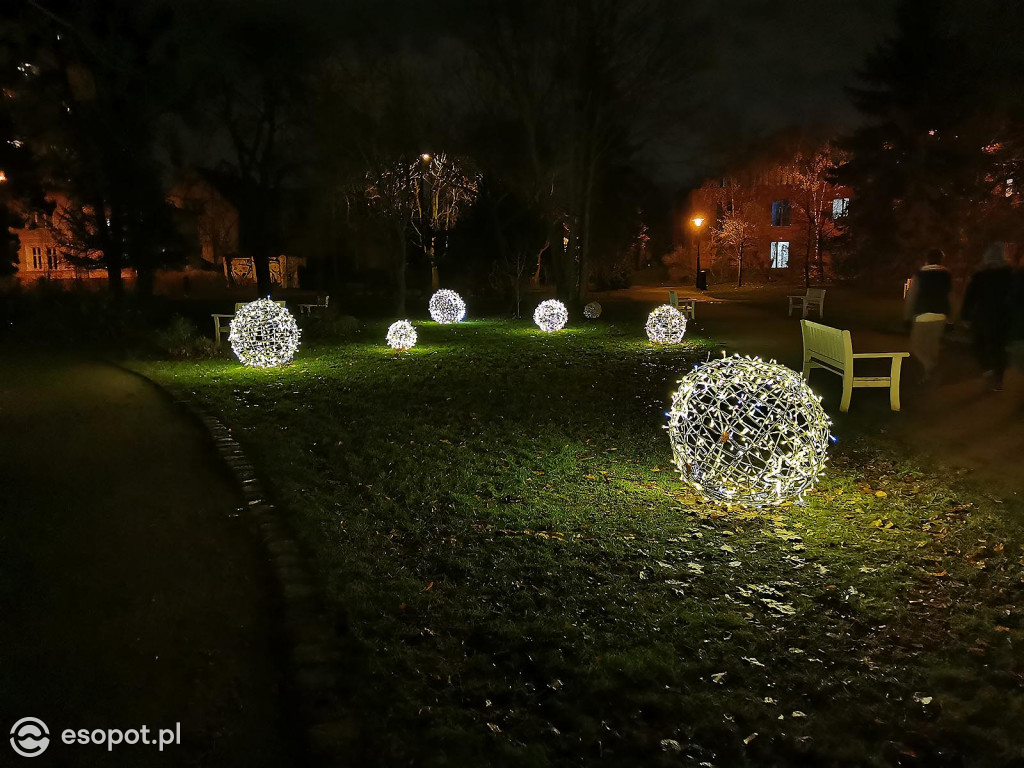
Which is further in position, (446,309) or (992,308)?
(446,309)

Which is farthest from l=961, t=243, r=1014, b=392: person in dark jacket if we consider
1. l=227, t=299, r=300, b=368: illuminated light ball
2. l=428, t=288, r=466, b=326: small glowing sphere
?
l=428, t=288, r=466, b=326: small glowing sphere

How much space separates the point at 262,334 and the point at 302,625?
10.5 m

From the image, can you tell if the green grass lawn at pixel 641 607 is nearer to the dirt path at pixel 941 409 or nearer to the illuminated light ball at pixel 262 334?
the dirt path at pixel 941 409

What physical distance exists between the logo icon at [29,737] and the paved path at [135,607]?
0.11 feet

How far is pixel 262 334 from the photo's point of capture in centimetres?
1355

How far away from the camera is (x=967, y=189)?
25.4 m

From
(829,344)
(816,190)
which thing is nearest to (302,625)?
(829,344)

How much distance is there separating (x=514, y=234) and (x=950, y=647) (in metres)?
31.9

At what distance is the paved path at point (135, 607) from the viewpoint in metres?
3.26

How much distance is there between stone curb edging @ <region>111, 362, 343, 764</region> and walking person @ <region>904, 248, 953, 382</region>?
9.08m

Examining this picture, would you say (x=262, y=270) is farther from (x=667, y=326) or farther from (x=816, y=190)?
(x=816, y=190)

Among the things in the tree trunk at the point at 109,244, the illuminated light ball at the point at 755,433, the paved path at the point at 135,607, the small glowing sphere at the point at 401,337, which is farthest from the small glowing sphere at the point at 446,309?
the illuminated light ball at the point at 755,433

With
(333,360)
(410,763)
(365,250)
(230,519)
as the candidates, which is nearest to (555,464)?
(230,519)

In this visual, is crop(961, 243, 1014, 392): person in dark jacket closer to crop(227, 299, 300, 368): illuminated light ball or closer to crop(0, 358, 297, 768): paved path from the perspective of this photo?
crop(0, 358, 297, 768): paved path
